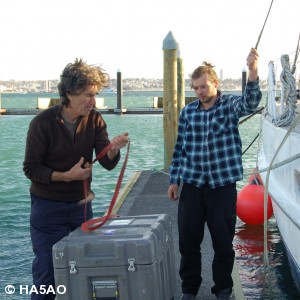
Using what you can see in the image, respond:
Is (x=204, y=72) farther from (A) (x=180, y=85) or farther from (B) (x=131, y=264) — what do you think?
(A) (x=180, y=85)

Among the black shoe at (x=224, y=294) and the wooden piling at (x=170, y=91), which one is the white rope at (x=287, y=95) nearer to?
the black shoe at (x=224, y=294)

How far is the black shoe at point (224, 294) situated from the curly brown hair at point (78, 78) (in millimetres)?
1764

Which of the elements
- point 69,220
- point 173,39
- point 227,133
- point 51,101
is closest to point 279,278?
point 227,133

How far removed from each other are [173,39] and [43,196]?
7.24 metres

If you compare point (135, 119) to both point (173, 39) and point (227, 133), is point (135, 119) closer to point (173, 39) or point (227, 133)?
point (173, 39)

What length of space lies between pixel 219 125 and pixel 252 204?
3778 mm

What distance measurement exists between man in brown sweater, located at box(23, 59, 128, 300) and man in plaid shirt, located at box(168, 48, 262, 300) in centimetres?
63

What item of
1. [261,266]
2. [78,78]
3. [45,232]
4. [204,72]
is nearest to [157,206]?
[261,266]

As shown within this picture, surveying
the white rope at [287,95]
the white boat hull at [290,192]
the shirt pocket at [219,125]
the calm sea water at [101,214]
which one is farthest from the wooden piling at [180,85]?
the shirt pocket at [219,125]

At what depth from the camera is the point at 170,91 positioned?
1116cm

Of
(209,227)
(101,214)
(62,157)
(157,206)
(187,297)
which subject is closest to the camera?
(62,157)

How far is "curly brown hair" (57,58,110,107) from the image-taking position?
13.2 ft

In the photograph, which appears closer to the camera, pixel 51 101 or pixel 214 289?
pixel 214 289

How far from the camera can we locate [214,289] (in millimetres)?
4797
